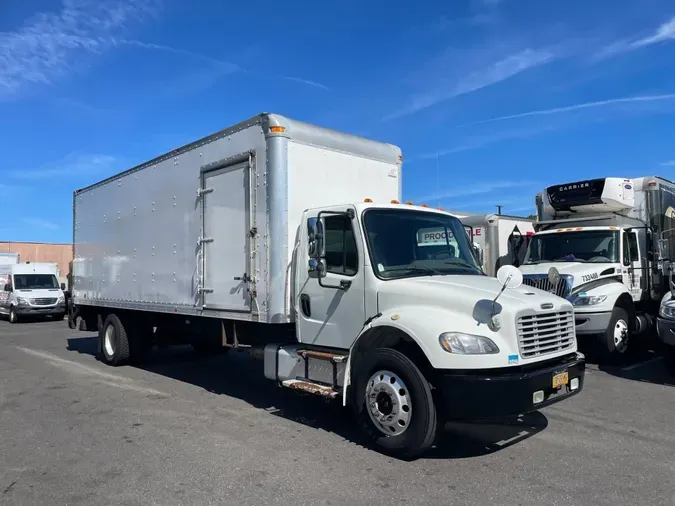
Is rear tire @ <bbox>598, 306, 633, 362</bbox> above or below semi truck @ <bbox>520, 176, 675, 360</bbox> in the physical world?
below

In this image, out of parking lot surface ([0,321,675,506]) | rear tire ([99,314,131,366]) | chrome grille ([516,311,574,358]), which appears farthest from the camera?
rear tire ([99,314,131,366])

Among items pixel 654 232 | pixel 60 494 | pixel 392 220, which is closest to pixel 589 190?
pixel 654 232

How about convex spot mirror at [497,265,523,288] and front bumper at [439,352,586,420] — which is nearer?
front bumper at [439,352,586,420]

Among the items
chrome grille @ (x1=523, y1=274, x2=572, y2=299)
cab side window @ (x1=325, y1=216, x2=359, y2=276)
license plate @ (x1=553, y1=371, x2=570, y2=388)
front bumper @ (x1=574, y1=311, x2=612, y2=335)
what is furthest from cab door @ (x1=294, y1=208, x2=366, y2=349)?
front bumper @ (x1=574, y1=311, x2=612, y2=335)

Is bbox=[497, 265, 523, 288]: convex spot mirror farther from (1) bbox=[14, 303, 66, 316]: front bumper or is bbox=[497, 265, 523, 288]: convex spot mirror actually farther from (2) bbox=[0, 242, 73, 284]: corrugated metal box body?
(2) bbox=[0, 242, 73, 284]: corrugated metal box body

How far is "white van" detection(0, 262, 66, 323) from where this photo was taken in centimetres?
2347

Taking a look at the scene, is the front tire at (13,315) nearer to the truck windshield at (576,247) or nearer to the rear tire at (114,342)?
the rear tire at (114,342)

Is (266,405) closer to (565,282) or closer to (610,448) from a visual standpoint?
(610,448)

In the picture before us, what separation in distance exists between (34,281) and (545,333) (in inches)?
985

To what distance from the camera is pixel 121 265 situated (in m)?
10.1

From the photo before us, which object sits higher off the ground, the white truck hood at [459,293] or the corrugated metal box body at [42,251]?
the corrugated metal box body at [42,251]

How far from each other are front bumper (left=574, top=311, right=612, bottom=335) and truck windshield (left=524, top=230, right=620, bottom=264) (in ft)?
4.52

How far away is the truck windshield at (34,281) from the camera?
24.5 meters

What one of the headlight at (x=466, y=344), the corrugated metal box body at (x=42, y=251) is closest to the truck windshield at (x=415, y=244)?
the headlight at (x=466, y=344)
